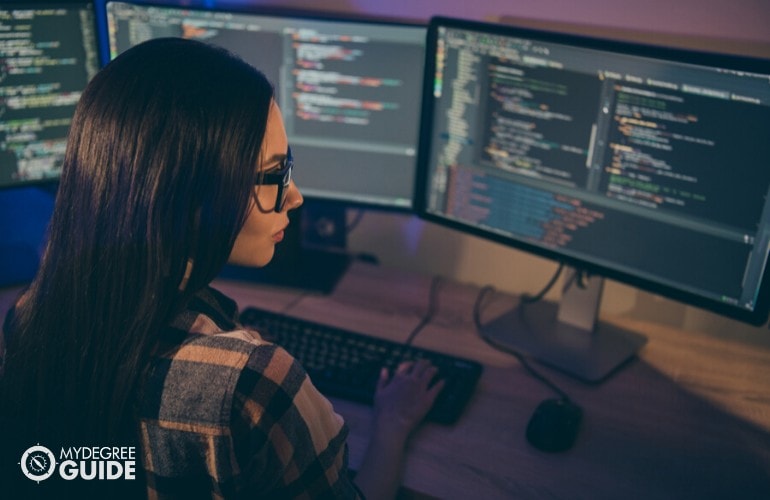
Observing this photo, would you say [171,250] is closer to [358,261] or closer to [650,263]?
[650,263]

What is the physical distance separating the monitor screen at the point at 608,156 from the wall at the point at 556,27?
215 mm

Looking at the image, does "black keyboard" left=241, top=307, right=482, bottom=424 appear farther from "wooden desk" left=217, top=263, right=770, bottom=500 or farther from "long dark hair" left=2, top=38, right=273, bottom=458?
"long dark hair" left=2, top=38, right=273, bottom=458

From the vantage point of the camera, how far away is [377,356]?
1315mm

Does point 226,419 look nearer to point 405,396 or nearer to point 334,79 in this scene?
point 405,396

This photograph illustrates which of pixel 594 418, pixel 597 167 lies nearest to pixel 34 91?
pixel 597 167

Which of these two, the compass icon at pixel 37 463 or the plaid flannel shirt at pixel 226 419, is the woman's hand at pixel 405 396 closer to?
the plaid flannel shirt at pixel 226 419

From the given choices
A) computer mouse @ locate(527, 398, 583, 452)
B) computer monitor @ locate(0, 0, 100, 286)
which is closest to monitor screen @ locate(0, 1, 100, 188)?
computer monitor @ locate(0, 0, 100, 286)

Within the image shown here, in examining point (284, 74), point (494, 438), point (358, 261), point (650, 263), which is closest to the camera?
point (494, 438)

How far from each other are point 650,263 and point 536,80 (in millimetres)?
342

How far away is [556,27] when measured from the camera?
147 centimetres

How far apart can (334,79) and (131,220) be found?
73 cm

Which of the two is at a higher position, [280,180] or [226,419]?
[280,180]

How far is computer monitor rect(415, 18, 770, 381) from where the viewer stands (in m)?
1.14

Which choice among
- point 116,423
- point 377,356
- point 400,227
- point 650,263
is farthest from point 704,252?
point 116,423
